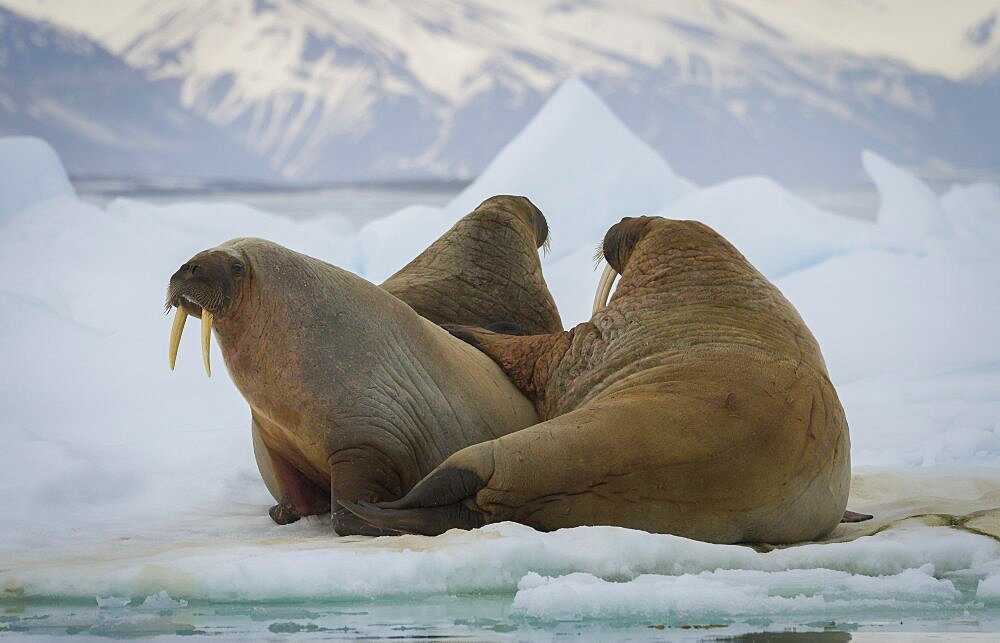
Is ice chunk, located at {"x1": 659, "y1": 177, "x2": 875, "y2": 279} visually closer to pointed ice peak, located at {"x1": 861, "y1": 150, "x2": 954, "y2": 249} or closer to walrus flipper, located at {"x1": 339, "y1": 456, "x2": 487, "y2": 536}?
pointed ice peak, located at {"x1": 861, "y1": 150, "x2": 954, "y2": 249}

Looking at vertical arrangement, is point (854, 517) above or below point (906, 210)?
below

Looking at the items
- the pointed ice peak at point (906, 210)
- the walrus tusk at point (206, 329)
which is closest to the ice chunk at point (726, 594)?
the walrus tusk at point (206, 329)

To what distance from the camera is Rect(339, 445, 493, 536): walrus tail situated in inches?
144

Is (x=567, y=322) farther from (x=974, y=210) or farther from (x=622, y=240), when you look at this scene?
(x=622, y=240)

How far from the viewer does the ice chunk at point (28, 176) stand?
11.0 m

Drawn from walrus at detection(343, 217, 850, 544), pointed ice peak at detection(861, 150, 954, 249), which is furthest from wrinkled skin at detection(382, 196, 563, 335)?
pointed ice peak at detection(861, 150, 954, 249)

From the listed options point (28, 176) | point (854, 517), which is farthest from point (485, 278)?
point (28, 176)

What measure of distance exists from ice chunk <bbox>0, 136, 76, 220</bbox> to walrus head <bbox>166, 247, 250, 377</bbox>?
7484mm

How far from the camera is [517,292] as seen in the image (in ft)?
17.5

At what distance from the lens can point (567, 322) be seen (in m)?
9.96

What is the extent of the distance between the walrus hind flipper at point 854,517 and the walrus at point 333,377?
105cm

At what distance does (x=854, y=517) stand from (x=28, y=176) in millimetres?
8519

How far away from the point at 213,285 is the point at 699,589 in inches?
68.4

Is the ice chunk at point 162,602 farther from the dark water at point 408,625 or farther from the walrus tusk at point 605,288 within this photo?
the walrus tusk at point 605,288
